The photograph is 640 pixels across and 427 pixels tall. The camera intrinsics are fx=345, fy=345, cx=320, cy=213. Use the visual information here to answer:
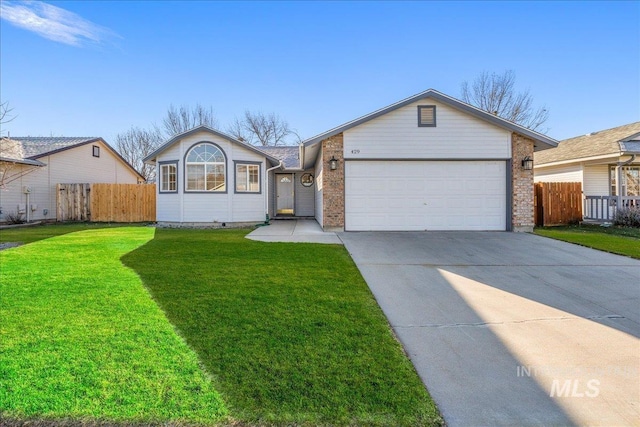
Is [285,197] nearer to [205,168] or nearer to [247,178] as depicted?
[247,178]

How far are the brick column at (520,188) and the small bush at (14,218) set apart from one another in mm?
20823

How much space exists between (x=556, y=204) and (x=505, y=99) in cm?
1665

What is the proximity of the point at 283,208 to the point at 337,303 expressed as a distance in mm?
14734

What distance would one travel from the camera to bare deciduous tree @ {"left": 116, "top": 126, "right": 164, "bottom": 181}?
35987 mm

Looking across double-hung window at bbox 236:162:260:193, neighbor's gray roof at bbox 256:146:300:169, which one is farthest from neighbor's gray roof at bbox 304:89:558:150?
neighbor's gray roof at bbox 256:146:300:169

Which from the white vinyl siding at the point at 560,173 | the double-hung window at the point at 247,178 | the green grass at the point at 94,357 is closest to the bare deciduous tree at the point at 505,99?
the white vinyl siding at the point at 560,173

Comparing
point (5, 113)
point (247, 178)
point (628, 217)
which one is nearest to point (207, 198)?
point (247, 178)

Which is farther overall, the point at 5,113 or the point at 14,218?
the point at 14,218

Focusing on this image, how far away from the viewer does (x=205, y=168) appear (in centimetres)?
1328

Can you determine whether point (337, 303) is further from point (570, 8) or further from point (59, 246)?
point (570, 8)

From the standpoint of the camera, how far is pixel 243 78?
72.6 ft

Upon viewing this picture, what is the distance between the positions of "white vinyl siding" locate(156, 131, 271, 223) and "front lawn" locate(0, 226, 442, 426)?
736 centimetres

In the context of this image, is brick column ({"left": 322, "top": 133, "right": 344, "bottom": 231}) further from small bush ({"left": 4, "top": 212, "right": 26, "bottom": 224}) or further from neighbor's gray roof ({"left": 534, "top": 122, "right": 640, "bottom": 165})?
small bush ({"left": 4, "top": 212, "right": 26, "bottom": 224})

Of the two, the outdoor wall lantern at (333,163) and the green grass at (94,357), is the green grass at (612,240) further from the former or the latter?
the green grass at (94,357)
